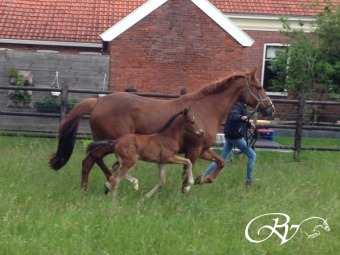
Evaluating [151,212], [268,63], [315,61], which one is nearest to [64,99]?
[151,212]

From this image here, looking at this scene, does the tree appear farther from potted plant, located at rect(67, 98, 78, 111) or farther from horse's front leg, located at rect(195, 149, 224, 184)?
horse's front leg, located at rect(195, 149, 224, 184)

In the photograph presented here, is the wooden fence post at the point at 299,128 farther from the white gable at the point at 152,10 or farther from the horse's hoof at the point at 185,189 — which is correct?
the horse's hoof at the point at 185,189

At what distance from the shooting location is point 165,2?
1606 cm

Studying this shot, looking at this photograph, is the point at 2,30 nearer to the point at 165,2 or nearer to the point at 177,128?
the point at 165,2

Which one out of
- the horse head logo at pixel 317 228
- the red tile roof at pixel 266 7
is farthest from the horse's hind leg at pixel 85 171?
the red tile roof at pixel 266 7

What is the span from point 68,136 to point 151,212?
2.41m

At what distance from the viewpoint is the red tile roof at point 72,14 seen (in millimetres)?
20891

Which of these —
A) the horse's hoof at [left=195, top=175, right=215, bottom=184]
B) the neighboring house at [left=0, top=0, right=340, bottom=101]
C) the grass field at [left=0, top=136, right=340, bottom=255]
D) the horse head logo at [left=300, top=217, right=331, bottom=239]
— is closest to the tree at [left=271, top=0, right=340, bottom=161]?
the neighboring house at [left=0, top=0, right=340, bottom=101]

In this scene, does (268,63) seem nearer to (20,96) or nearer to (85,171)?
(20,96)

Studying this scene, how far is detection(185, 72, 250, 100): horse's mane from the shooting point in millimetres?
8658

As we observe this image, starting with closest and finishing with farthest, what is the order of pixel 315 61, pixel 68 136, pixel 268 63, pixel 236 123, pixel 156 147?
1. pixel 156 147
2. pixel 68 136
3. pixel 236 123
4. pixel 315 61
5. pixel 268 63

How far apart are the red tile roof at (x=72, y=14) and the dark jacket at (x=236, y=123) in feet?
39.4

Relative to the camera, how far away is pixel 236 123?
30.5ft

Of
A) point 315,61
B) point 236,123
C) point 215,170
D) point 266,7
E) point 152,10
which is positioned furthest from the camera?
point 266,7
